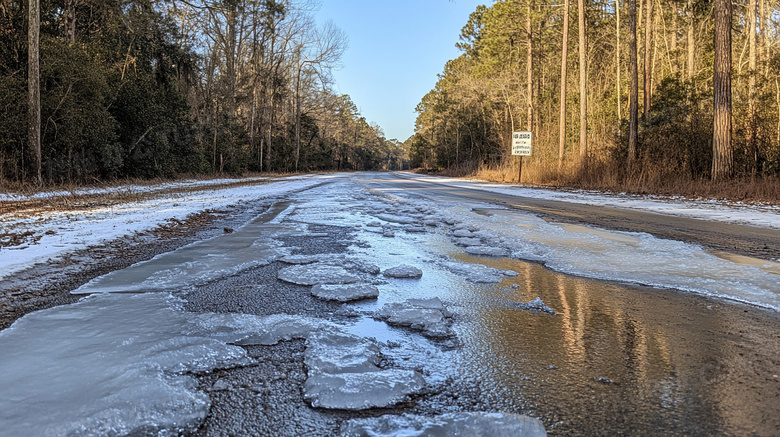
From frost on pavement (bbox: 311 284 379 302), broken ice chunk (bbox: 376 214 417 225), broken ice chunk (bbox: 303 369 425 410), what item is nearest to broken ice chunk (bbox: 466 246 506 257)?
frost on pavement (bbox: 311 284 379 302)

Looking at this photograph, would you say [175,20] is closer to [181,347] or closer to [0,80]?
[0,80]

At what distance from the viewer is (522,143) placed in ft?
75.4

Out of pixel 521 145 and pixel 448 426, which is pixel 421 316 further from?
pixel 521 145

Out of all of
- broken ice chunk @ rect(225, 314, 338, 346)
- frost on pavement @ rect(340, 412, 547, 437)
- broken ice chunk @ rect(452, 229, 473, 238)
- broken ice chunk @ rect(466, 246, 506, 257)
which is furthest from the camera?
broken ice chunk @ rect(452, 229, 473, 238)

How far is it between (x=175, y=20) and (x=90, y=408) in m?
28.6

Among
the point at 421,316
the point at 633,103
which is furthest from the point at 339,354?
the point at 633,103

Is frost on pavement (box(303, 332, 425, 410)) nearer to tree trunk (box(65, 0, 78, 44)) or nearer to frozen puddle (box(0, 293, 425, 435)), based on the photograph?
frozen puddle (box(0, 293, 425, 435))

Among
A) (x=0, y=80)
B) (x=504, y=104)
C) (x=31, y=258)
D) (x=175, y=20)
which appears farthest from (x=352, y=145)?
(x=31, y=258)

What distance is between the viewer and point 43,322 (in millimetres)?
2281

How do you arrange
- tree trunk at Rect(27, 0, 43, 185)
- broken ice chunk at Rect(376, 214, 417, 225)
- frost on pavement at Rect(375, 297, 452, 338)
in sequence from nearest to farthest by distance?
frost on pavement at Rect(375, 297, 452, 338)
broken ice chunk at Rect(376, 214, 417, 225)
tree trunk at Rect(27, 0, 43, 185)

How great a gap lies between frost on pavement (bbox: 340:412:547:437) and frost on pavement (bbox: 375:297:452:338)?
77 cm

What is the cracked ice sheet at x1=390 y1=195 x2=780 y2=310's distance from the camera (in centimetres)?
304

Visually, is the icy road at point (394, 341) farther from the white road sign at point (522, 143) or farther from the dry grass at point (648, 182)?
the white road sign at point (522, 143)

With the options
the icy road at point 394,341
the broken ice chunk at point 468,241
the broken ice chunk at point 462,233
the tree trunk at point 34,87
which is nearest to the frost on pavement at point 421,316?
the icy road at point 394,341
